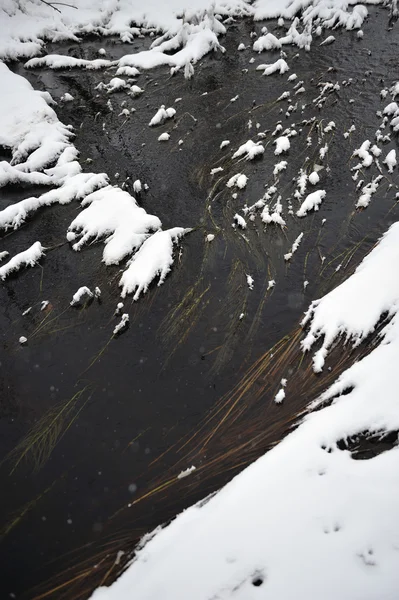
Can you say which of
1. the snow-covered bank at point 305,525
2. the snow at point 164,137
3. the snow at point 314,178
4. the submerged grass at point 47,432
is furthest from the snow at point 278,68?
the submerged grass at point 47,432

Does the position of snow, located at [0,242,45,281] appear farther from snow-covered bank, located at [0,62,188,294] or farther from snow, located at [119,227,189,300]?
snow, located at [119,227,189,300]

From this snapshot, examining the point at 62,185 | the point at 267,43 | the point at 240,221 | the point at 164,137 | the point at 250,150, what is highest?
the point at 267,43

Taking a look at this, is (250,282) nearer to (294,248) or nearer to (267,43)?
(294,248)

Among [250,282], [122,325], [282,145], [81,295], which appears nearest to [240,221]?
[250,282]

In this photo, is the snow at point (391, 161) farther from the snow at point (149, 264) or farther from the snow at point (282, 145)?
the snow at point (149, 264)

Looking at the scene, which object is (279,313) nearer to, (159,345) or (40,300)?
(159,345)

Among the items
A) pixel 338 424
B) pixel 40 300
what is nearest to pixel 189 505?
pixel 338 424

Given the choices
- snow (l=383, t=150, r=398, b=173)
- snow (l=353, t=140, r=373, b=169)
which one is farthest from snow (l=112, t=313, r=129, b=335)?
snow (l=383, t=150, r=398, b=173)
